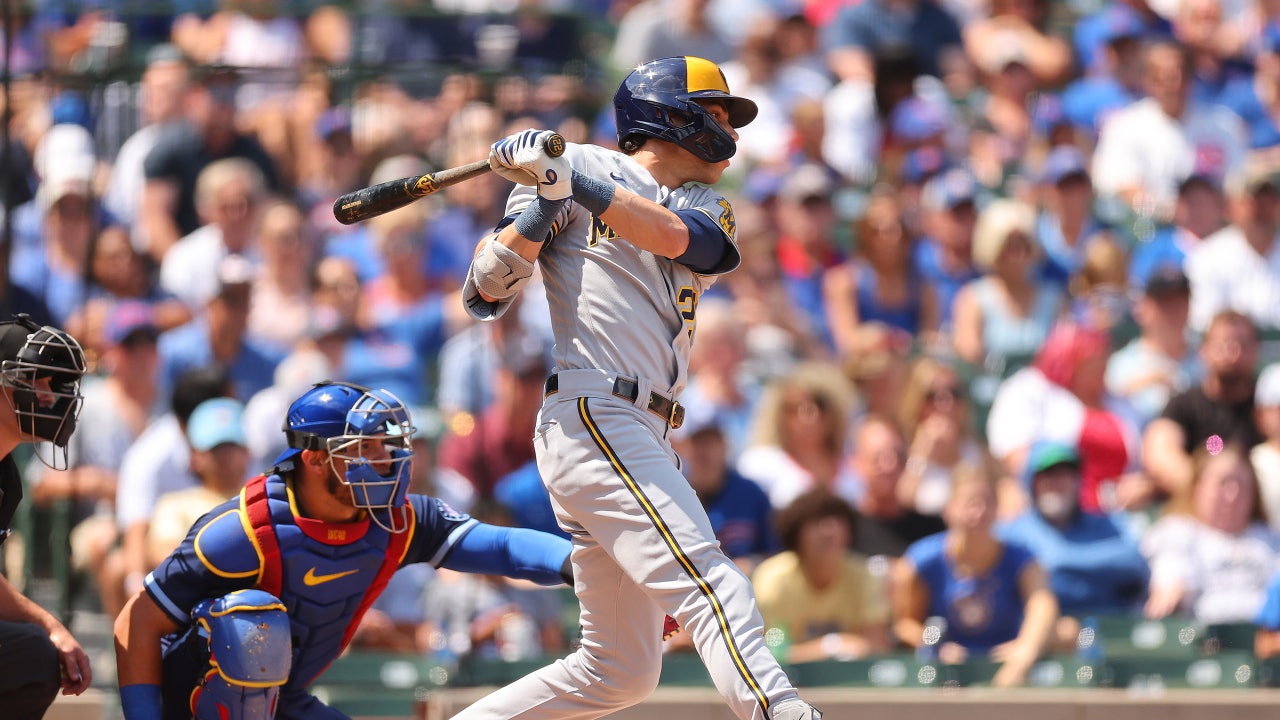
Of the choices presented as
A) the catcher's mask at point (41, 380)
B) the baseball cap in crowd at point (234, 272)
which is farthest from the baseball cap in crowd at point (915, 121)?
the catcher's mask at point (41, 380)

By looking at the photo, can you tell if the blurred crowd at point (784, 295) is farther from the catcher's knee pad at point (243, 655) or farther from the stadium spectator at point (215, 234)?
the catcher's knee pad at point (243, 655)

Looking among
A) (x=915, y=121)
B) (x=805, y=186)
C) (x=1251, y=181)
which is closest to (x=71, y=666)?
(x=805, y=186)

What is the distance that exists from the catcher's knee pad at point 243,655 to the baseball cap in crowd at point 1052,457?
376 cm

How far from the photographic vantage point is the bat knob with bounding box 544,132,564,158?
409 centimetres

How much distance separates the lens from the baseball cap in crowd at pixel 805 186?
9195mm

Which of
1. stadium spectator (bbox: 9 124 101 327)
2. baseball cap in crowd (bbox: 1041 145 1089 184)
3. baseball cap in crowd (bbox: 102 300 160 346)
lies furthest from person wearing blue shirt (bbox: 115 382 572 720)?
baseball cap in crowd (bbox: 1041 145 1089 184)

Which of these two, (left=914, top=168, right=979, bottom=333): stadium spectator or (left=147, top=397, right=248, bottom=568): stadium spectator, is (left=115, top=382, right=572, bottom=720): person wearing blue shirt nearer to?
(left=147, top=397, right=248, bottom=568): stadium spectator

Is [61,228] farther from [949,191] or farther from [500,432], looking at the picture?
[949,191]

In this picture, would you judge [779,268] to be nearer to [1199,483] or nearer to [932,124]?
[932,124]

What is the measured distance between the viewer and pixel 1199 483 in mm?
7492

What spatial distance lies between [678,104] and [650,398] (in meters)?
0.74

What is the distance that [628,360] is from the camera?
4.36 meters

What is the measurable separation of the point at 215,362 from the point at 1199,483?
434cm

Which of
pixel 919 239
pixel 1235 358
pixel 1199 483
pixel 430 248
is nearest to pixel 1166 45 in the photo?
pixel 919 239
